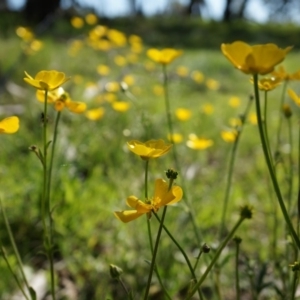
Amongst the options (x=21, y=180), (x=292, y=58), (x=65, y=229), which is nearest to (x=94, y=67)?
(x=21, y=180)

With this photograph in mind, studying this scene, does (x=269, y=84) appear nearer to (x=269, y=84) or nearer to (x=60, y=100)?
(x=269, y=84)

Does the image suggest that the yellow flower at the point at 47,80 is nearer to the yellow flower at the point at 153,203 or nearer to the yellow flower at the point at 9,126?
the yellow flower at the point at 9,126

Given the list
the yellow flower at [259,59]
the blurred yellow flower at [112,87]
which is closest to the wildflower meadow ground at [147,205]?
the yellow flower at [259,59]

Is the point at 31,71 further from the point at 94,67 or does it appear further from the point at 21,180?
the point at 21,180

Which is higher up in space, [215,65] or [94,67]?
[94,67]

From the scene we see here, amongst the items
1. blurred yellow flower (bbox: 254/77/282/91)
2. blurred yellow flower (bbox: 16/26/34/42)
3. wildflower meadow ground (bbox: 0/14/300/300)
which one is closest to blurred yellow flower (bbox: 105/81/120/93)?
wildflower meadow ground (bbox: 0/14/300/300)

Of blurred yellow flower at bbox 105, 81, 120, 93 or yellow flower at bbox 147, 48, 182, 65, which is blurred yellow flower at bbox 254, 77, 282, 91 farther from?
blurred yellow flower at bbox 105, 81, 120, 93

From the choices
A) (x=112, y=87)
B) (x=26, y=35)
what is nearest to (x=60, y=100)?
(x=112, y=87)
